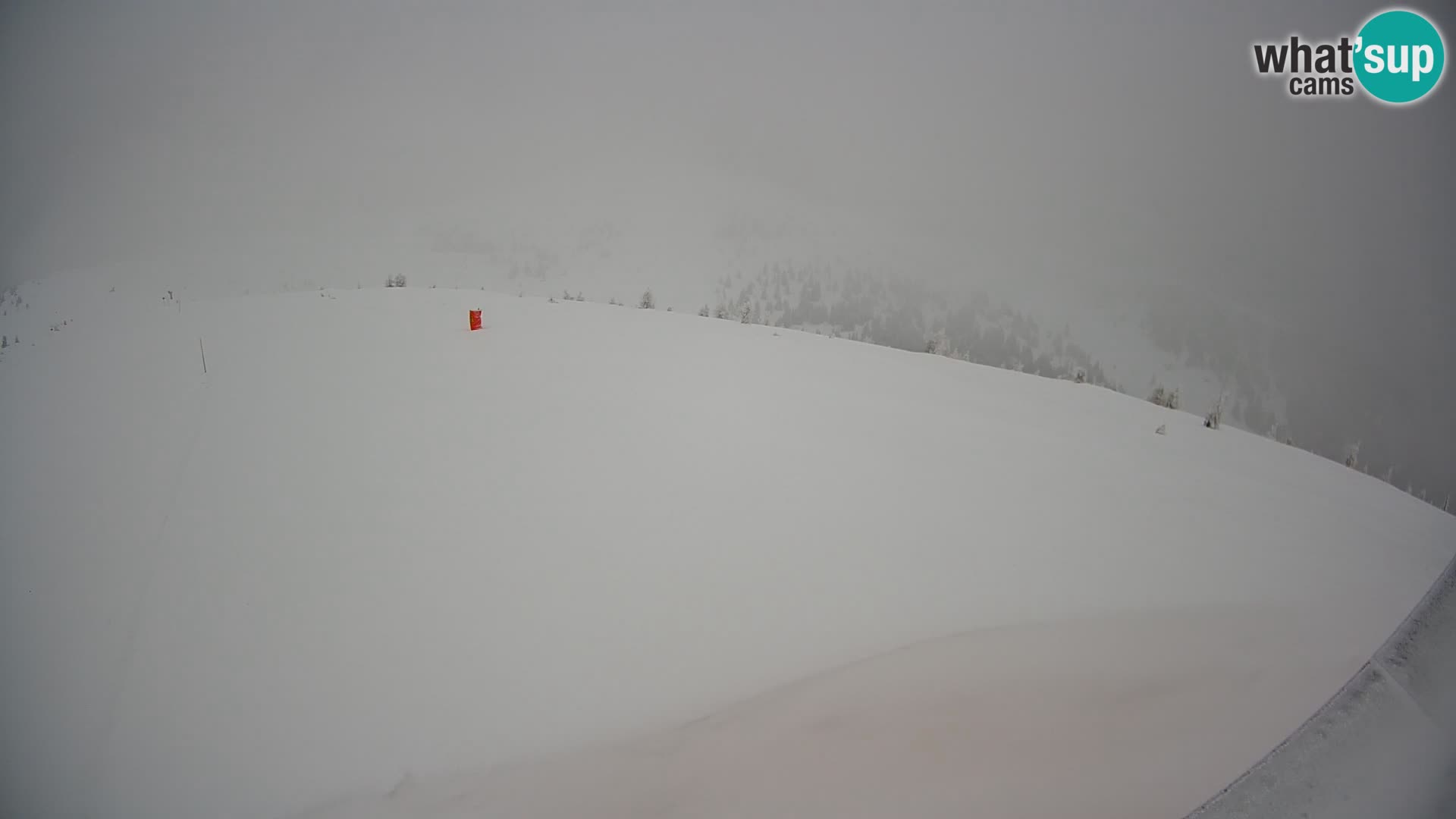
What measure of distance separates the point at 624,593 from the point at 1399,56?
3.02 metres

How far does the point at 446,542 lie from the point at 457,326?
6.20ft

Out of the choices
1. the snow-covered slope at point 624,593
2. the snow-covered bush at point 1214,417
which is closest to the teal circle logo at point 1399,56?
the snow-covered slope at point 624,593

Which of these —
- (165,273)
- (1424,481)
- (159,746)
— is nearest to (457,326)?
(165,273)

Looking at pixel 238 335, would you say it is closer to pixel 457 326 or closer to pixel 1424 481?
pixel 457 326

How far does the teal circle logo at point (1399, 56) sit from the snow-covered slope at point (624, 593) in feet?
4.74

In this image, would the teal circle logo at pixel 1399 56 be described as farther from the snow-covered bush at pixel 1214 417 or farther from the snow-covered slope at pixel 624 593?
the snow-covered bush at pixel 1214 417

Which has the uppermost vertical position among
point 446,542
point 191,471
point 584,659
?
point 191,471

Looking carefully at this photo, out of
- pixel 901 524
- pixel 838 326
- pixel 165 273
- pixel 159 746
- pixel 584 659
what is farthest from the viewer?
pixel 838 326

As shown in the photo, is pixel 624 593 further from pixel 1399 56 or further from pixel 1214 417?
pixel 1214 417

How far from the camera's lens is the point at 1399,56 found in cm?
213

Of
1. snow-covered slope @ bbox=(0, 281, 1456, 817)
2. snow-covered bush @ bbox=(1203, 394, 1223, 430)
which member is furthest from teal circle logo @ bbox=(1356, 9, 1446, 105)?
snow-covered bush @ bbox=(1203, 394, 1223, 430)

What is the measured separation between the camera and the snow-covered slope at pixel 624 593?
1239 mm

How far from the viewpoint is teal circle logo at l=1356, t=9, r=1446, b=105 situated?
6.47 feet

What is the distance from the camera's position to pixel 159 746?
1.29 m
